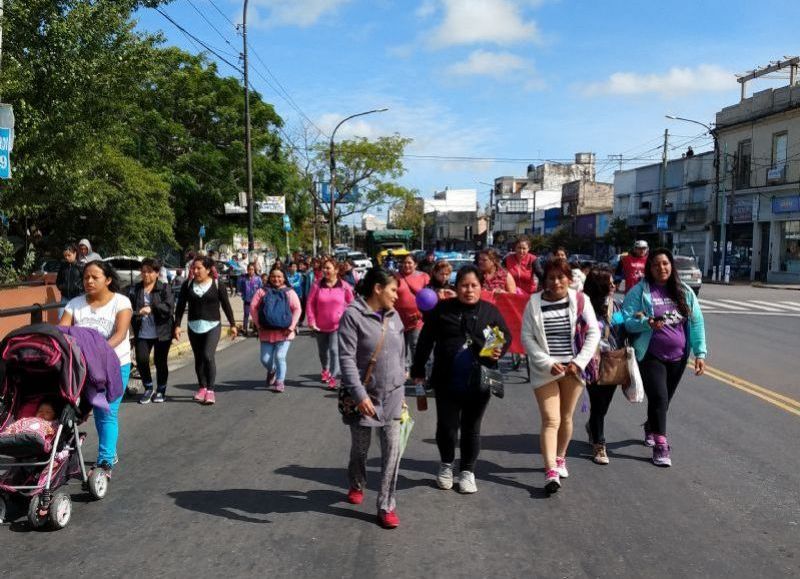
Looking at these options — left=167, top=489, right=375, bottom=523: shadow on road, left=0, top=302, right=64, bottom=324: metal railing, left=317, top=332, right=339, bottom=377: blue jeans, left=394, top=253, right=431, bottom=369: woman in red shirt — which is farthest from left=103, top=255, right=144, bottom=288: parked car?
left=167, top=489, right=375, bottom=523: shadow on road

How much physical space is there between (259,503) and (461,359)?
172 cm

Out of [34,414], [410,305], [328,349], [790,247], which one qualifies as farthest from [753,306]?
[34,414]

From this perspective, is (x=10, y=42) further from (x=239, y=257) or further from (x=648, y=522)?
(x=239, y=257)

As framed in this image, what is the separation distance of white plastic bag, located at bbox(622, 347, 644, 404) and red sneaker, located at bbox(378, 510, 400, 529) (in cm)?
220

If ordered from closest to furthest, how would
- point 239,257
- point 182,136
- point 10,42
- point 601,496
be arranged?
1. point 601,496
2. point 10,42
3. point 182,136
4. point 239,257

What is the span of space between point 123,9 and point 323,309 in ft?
24.1

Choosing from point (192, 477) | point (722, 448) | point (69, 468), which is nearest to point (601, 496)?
point (722, 448)

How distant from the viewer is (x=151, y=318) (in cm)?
852

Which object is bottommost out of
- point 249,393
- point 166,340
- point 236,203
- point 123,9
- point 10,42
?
point 249,393

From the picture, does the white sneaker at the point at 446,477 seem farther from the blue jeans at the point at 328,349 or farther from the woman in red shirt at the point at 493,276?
the woman in red shirt at the point at 493,276

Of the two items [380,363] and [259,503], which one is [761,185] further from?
[259,503]

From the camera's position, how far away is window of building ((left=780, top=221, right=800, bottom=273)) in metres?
39.7

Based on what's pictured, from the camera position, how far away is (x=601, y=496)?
528 centimetres

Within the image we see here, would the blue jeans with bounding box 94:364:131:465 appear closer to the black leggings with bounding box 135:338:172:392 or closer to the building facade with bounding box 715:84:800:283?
the black leggings with bounding box 135:338:172:392
